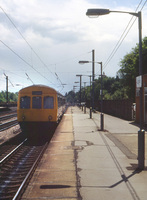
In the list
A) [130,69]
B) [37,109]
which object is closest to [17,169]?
[37,109]

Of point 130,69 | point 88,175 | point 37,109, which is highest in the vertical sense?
point 130,69

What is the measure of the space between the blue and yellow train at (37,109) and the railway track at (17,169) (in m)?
1.95

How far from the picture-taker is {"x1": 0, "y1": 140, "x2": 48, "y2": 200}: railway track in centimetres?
595

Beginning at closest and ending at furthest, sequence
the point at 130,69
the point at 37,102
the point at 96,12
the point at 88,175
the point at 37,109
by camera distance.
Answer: the point at 88,175 < the point at 96,12 < the point at 37,109 < the point at 37,102 < the point at 130,69

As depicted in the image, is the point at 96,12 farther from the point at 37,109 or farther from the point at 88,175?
the point at 37,109

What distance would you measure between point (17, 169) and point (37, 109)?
6.42 meters

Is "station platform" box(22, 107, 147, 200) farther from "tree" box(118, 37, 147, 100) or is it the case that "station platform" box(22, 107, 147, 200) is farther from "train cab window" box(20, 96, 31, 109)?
"tree" box(118, 37, 147, 100)

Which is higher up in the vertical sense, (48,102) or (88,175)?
(48,102)

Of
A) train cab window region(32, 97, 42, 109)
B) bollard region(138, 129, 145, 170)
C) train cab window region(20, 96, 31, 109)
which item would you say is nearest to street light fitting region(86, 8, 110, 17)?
bollard region(138, 129, 145, 170)

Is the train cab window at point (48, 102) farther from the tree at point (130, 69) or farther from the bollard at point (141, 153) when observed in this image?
the tree at point (130, 69)

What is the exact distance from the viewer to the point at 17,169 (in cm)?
815

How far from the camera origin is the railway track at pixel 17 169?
5945 millimetres

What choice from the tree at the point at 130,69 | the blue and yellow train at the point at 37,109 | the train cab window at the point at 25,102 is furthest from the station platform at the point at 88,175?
the tree at the point at 130,69

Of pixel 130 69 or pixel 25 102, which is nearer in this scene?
pixel 25 102
